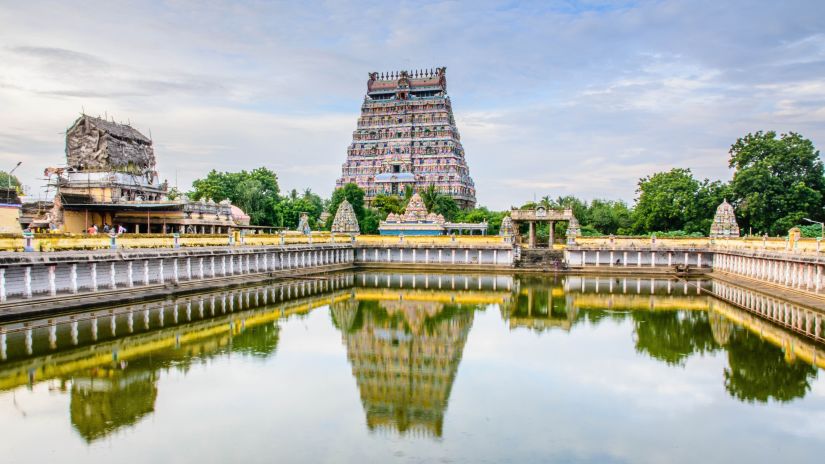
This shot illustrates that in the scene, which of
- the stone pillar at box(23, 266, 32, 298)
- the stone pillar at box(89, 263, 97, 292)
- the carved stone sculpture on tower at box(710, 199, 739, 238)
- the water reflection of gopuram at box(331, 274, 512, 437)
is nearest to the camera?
the water reflection of gopuram at box(331, 274, 512, 437)

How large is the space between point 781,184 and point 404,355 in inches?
1866

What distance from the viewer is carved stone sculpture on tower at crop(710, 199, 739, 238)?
170ft

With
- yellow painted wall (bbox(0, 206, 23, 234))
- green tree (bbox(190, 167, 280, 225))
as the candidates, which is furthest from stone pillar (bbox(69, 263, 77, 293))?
green tree (bbox(190, 167, 280, 225))

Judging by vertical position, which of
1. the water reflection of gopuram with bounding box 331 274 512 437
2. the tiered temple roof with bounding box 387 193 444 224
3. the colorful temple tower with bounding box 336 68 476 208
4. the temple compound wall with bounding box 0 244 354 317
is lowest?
the water reflection of gopuram with bounding box 331 274 512 437

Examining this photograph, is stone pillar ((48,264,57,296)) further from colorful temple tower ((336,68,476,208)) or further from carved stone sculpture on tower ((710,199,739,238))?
colorful temple tower ((336,68,476,208))

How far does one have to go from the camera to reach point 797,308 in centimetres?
2842

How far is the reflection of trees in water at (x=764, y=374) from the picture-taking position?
54.6ft

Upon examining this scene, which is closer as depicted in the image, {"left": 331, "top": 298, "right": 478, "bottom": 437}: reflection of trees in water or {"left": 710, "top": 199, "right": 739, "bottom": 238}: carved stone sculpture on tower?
{"left": 331, "top": 298, "right": 478, "bottom": 437}: reflection of trees in water

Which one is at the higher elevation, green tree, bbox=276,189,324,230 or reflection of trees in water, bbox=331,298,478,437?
green tree, bbox=276,189,324,230

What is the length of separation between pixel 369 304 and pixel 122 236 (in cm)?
1165

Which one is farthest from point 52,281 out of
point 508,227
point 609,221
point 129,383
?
point 609,221

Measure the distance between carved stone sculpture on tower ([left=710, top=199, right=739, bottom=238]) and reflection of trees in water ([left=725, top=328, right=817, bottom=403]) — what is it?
31.9 metres

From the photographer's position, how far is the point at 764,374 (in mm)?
18375

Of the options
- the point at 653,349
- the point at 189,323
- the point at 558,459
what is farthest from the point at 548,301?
the point at 558,459
